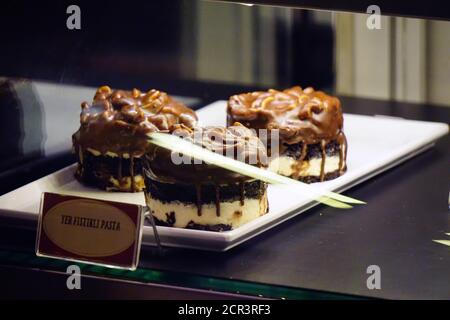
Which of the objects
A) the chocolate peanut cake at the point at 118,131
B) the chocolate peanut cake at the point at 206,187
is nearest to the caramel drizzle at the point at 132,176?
the chocolate peanut cake at the point at 118,131

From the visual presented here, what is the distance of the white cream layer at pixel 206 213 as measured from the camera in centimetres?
151

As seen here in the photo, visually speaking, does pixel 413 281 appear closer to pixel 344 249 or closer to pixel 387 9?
pixel 344 249

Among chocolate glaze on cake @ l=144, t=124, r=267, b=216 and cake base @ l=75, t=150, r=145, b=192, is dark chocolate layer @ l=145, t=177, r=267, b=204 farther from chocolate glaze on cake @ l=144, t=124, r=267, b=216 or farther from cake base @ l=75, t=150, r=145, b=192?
cake base @ l=75, t=150, r=145, b=192

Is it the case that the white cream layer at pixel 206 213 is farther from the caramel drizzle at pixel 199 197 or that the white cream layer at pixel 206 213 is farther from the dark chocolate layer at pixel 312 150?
the dark chocolate layer at pixel 312 150

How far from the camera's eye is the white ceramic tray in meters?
1.46

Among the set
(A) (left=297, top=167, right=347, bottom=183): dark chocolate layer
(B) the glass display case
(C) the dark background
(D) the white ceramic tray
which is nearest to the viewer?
(B) the glass display case

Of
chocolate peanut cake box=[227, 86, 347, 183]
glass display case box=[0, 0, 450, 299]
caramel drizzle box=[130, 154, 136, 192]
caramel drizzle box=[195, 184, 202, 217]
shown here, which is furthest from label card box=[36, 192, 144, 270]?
chocolate peanut cake box=[227, 86, 347, 183]

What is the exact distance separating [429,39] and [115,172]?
0.72 meters

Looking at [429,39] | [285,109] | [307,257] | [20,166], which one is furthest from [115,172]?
[429,39]

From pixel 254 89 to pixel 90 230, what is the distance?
2.56 ft

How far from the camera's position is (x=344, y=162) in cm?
182

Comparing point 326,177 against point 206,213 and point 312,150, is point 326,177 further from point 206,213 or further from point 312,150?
point 206,213

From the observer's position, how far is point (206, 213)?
1508 millimetres

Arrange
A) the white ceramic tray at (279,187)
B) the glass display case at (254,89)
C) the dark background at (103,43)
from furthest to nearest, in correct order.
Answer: the dark background at (103,43) < the white ceramic tray at (279,187) < the glass display case at (254,89)
